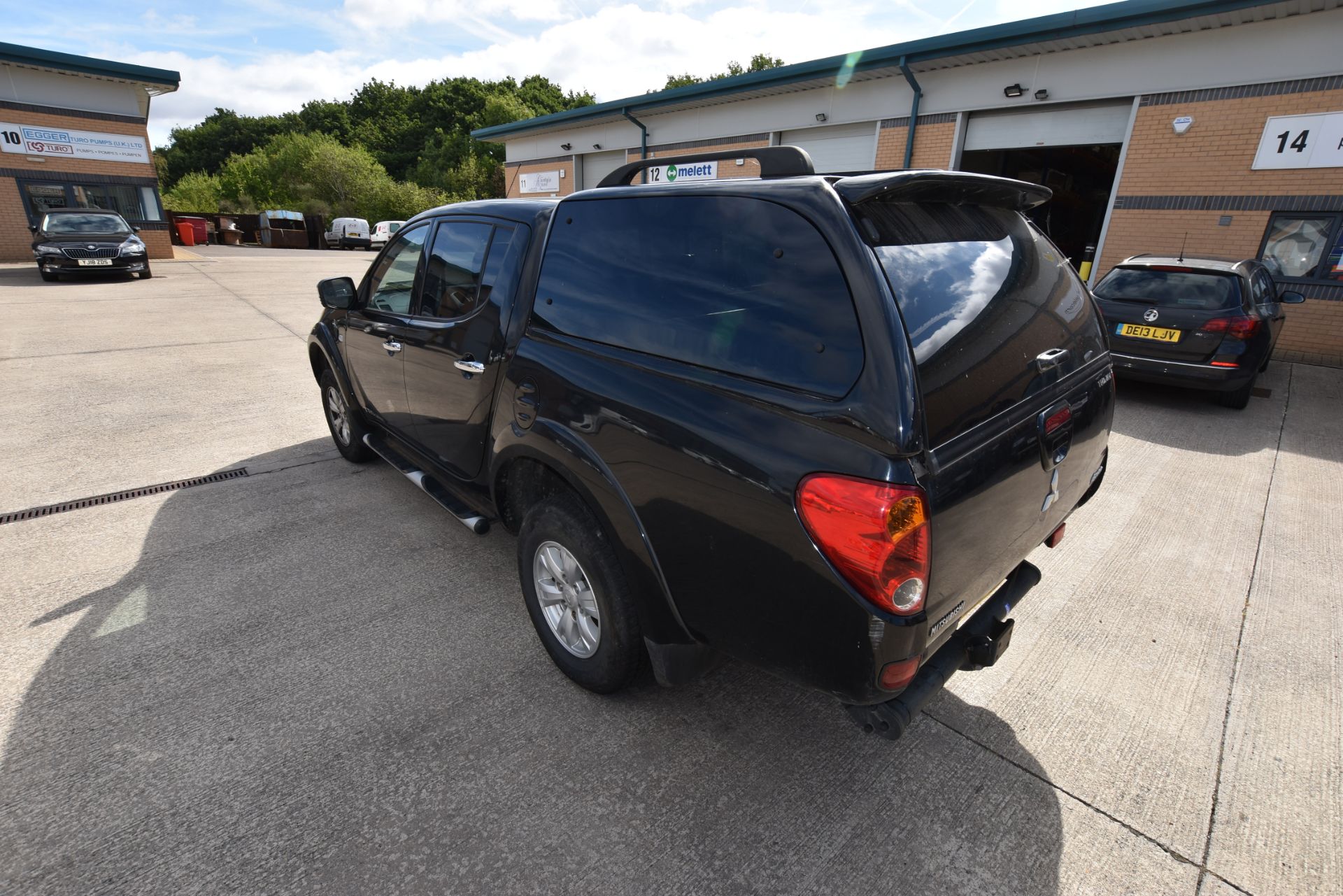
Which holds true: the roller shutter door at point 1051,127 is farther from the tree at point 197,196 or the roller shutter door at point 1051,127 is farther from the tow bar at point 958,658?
the tree at point 197,196

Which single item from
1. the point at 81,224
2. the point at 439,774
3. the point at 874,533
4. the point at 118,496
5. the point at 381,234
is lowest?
the point at 439,774

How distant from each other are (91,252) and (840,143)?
17174mm

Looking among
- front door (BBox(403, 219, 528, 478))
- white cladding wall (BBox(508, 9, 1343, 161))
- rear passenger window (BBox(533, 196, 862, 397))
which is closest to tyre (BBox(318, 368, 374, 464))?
front door (BBox(403, 219, 528, 478))

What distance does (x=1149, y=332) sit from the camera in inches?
257

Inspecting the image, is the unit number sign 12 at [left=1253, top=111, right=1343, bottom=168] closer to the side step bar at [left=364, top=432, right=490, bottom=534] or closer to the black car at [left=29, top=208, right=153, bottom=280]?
the side step bar at [left=364, top=432, right=490, bottom=534]

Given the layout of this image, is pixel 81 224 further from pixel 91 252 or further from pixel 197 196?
pixel 197 196

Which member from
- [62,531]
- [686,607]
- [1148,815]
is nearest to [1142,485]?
[1148,815]

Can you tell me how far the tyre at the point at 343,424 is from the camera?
433 cm

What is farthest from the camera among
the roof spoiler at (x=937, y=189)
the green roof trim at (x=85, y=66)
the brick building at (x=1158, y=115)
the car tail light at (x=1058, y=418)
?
the green roof trim at (x=85, y=66)

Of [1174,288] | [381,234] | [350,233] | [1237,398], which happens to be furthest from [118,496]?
[350,233]

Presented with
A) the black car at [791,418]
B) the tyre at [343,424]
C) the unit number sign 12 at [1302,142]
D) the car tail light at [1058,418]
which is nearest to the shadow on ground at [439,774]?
the black car at [791,418]

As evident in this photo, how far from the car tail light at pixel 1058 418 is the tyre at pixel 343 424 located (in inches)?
156

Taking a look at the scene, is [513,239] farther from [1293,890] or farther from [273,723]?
[1293,890]

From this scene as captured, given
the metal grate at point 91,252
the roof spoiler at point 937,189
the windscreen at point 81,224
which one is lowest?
the metal grate at point 91,252
